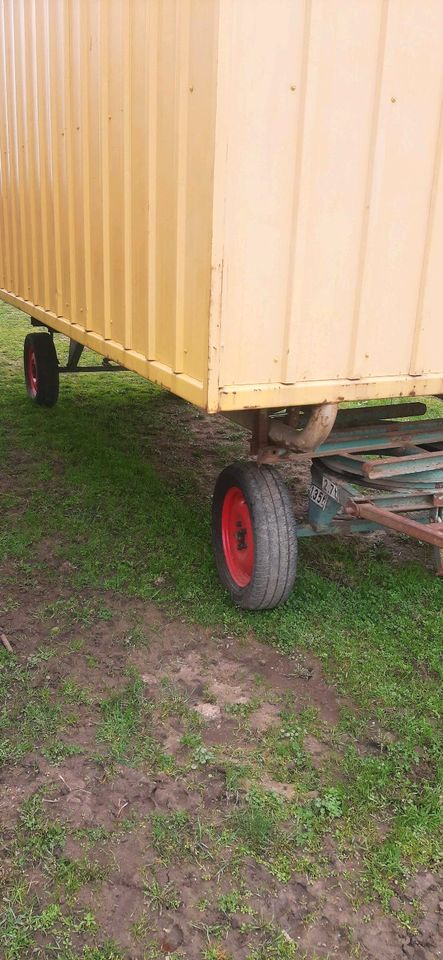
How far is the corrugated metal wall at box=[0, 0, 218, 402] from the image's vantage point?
305cm

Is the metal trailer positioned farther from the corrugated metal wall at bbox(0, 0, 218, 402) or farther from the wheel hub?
the wheel hub

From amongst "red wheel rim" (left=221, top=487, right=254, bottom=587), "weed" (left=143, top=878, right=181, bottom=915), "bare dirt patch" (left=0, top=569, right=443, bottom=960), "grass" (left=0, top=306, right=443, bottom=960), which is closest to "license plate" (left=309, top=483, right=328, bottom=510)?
"red wheel rim" (left=221, top=487, right=254, bottom=587)

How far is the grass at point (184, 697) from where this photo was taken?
8.67ft

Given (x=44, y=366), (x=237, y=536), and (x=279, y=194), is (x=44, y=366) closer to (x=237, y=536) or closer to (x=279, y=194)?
(x=237, y=536)

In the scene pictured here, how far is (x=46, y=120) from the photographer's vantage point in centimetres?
507

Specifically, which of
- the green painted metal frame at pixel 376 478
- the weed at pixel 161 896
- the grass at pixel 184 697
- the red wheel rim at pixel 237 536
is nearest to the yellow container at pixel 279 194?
the green painted metal frame at pixel 376 478

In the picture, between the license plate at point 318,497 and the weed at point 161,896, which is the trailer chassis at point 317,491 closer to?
the license plate at point 318,497

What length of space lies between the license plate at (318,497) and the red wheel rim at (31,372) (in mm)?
4701

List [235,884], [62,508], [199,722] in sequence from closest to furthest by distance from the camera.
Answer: [235,884] < [199,722] < [62,508]

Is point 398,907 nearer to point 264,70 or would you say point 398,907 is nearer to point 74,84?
point 264,70

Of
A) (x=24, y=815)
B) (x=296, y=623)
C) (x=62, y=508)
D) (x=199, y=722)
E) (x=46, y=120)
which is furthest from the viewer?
(x=62, y=508)

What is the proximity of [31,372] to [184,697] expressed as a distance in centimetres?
552

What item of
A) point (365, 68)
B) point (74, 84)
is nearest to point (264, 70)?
point (365, 68)

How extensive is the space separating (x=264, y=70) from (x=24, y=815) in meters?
2.72
